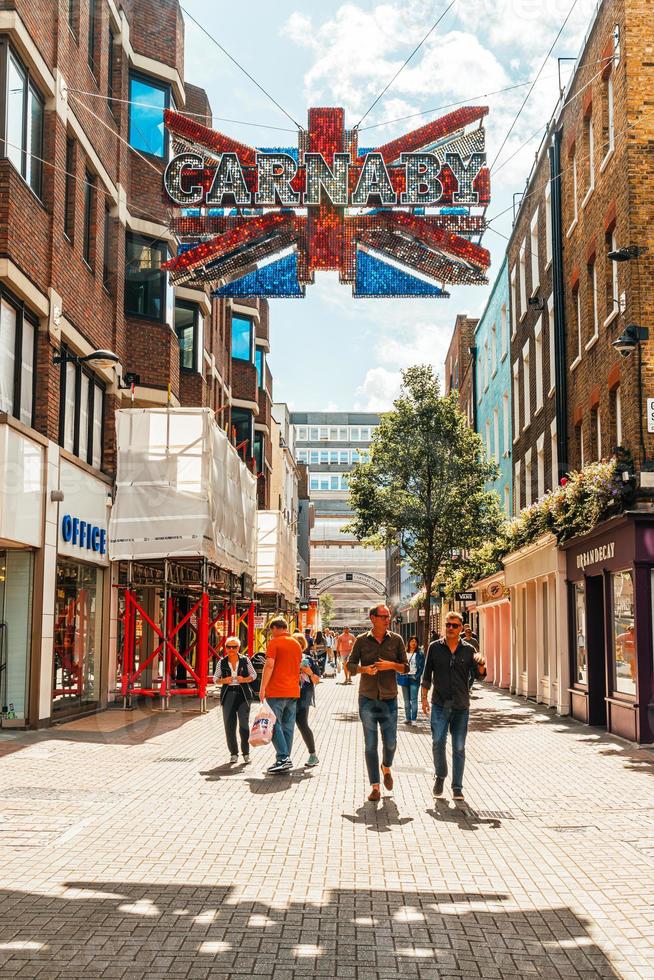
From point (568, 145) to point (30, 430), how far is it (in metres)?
13.6

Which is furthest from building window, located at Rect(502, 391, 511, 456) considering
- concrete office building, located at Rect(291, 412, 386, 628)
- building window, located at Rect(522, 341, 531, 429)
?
concrete office building, located at Rect(291, 412, 386, 628)

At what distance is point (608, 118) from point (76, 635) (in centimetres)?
1303

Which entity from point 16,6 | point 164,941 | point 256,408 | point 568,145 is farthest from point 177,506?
point 256,408

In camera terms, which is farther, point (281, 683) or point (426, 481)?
point (426, 481)

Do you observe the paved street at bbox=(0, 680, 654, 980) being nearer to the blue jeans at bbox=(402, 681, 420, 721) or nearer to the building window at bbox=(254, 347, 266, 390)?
the blue jeans at bbox=(402, 681, 420, 721)

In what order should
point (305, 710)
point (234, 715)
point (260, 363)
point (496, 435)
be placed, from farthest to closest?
point (260, 363) < point (496, 435) < point (305, 710) < point (234, 715)

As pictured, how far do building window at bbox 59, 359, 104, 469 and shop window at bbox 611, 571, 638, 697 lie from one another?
369 inches

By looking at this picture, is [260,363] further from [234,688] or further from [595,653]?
[234,688]

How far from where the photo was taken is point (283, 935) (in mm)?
5820

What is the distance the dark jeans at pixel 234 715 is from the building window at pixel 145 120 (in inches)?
583

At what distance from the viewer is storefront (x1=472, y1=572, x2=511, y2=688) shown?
33.5 meters

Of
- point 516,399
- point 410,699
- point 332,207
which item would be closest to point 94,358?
point 410,699

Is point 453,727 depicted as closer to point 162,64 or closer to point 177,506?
point 177,506

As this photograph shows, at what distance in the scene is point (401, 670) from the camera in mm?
10531
